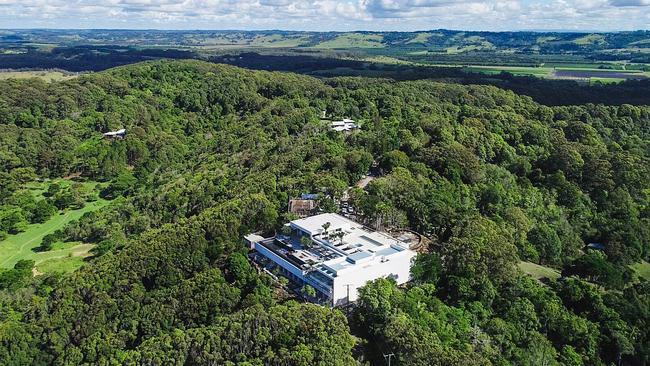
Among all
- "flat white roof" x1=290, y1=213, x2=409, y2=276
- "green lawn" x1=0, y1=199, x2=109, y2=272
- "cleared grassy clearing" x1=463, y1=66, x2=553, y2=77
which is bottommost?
"green lawn" x1=0, y1=199, x2=109, y2=272

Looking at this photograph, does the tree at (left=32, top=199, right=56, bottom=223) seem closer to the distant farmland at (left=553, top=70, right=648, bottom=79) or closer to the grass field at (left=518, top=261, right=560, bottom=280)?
the grass field at (left=518, top=261, right=560, bottom=280)

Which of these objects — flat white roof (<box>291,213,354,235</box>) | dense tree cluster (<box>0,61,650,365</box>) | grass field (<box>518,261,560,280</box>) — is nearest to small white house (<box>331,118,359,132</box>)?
dense tree cluster (<box>0,61,650,365</box>)

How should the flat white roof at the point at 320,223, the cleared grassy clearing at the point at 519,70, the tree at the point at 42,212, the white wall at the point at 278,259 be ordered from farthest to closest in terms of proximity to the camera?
the cleared grassy clearing at the point at 519,70 → the tree at the point at 42,212 → the flat white roof at the point at 320,223 → the white wall at the point at 278,259

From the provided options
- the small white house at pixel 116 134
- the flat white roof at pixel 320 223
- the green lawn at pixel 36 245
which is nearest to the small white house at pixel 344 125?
the flat white roof at pixel 320 223

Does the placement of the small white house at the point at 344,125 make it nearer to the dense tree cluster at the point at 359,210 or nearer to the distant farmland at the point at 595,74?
the dense tree cluster at the point at 359,210

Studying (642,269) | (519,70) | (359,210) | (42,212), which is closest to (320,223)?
Result: (359,210)

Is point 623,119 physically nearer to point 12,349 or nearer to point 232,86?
point 232,86
